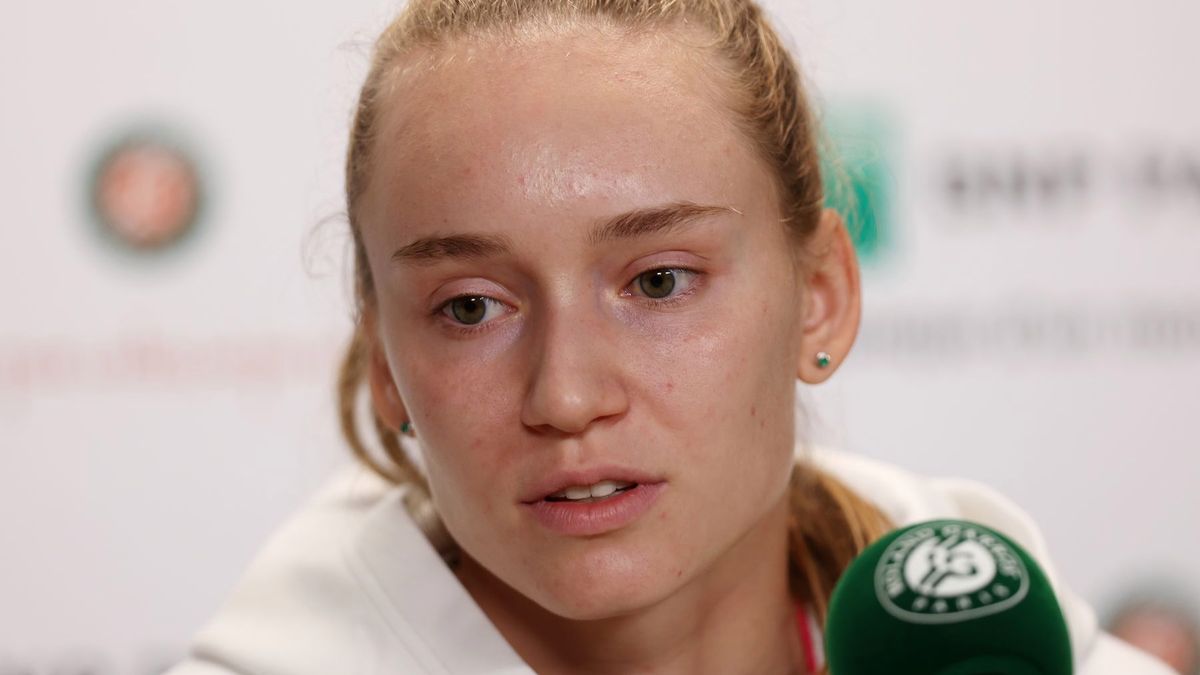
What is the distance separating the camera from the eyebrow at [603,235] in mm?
1173

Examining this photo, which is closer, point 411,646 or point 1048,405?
point 411,646

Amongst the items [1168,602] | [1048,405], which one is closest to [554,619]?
[1048,405]

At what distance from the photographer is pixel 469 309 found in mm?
1228

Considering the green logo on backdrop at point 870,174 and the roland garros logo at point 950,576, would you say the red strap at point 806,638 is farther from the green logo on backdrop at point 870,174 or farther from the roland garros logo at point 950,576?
the green logo on backdrop at point 870,174

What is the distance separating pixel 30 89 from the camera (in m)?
2.37

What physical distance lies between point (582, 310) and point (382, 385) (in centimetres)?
32

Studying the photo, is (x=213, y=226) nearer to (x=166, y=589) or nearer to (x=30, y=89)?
(x=30, y=89)

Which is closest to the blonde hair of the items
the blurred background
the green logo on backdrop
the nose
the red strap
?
the red strap

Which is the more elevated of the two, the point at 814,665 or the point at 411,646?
the point at 411,646

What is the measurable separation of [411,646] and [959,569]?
0.63 m

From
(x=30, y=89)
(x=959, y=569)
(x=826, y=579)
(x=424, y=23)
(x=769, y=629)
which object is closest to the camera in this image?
(x=959, y=569)

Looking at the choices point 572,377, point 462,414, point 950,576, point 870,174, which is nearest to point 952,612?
point 950,576

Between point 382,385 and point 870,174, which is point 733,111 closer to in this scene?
point 382,385

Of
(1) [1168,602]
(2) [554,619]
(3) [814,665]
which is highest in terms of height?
(2) [554,619]
